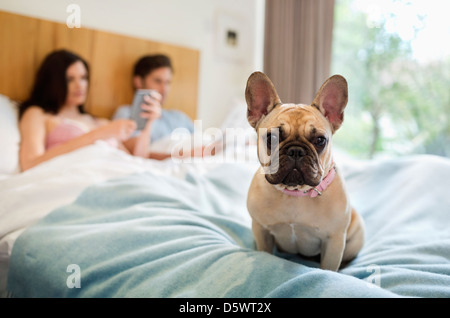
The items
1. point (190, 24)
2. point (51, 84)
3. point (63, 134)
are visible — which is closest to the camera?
point (63, 134)

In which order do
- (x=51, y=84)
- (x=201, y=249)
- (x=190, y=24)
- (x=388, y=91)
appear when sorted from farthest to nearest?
(x=388, y=91), (x=190, y=24), (x=51, y=84), (x=201, y=249)

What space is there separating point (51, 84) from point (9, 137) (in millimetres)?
365

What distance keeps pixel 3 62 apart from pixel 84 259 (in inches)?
54.3

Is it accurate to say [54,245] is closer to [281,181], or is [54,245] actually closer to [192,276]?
[192,276]

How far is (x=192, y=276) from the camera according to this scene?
623 mm

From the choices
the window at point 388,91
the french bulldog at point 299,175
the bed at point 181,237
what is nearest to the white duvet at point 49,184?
the bed at point 181,237

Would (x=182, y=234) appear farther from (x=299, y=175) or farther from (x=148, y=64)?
(x=148, y=64)

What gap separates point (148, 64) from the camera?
203 centimetres

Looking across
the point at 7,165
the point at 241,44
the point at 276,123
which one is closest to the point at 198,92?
the point at 241,44

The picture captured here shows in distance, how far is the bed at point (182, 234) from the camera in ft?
1.96

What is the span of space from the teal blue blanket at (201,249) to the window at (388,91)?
140 centimetres

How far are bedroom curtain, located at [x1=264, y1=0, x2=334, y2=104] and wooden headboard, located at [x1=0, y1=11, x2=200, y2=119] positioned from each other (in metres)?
1.24

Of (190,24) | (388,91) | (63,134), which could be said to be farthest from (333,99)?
(388,91)
